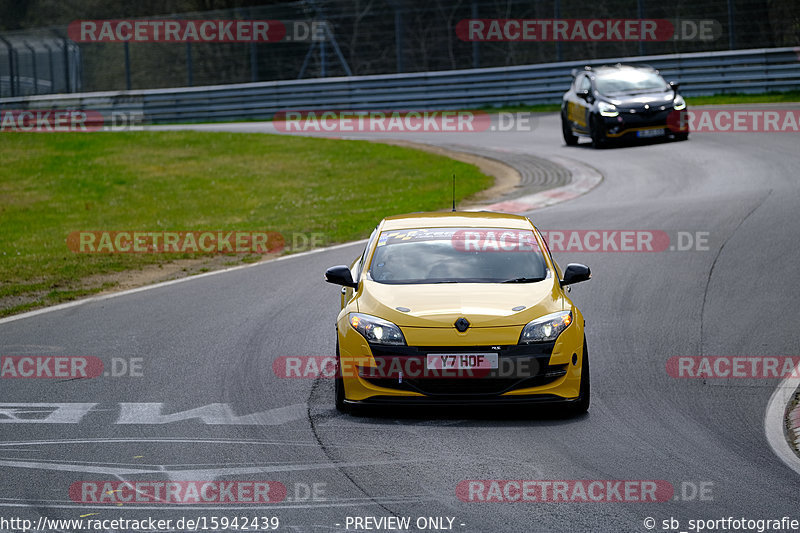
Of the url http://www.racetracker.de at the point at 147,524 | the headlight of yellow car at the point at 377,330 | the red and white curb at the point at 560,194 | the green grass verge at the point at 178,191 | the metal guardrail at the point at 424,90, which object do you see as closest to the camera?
the url http://www.racetracker.de at the point at 147,524

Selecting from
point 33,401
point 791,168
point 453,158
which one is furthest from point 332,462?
point 453,158

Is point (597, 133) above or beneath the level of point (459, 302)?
beneath

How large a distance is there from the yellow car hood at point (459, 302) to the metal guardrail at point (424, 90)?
23.2m

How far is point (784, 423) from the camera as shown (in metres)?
8.04

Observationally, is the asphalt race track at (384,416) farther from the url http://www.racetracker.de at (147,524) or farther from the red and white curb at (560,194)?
the red and white curb at (560,194)

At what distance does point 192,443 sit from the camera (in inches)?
296

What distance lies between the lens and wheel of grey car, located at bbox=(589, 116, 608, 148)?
970 inches

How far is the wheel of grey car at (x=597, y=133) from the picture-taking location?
2464 cm

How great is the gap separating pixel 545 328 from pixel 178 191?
16.6 metres

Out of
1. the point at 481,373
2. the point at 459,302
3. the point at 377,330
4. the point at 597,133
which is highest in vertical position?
the point at 459,302
